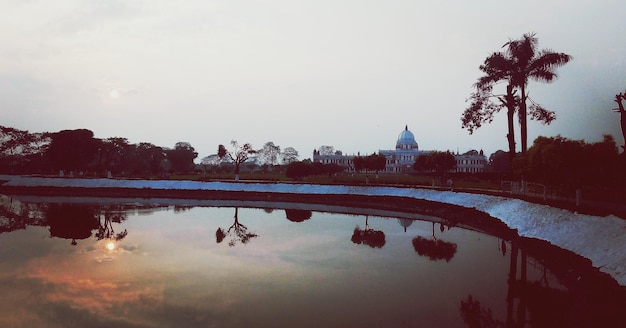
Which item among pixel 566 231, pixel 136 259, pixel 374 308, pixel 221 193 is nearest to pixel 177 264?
pixel 136 259

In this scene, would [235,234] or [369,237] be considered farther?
[235,234]

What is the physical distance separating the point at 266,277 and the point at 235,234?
50.6 ft

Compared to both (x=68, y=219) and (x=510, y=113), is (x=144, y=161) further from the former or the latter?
(x=510, y=113)

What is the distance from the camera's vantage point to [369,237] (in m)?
36.9

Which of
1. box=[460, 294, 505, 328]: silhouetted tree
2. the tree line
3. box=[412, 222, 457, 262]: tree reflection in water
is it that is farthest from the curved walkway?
Answer: the tree line

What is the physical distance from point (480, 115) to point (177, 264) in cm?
3759

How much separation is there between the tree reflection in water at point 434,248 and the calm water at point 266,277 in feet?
0.39

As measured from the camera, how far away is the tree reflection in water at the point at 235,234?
3538 centimetres

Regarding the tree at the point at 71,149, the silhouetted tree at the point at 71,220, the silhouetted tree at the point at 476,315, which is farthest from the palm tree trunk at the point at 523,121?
the tree at the point at 71,149

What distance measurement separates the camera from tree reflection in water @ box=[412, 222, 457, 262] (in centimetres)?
2916

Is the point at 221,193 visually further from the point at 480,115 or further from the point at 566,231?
the point at 566,231

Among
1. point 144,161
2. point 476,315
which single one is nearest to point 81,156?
point 144,161

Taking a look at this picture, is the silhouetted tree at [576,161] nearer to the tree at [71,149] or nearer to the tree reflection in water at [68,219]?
the tree reflection in water at [68,219]

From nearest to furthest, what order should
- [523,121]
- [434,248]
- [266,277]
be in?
1. [266,277]
2. [434,248]
3. [523,121]
